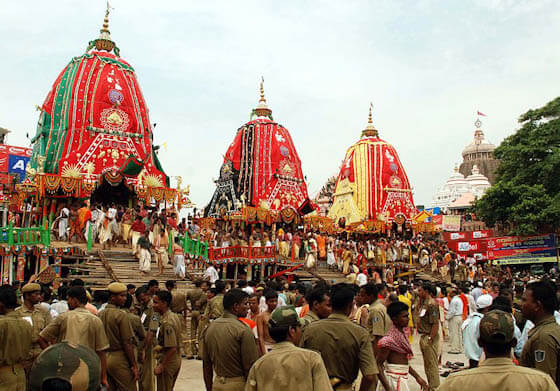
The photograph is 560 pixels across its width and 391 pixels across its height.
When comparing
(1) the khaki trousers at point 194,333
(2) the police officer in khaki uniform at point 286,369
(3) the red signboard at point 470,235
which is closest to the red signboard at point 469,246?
(3) the red signboard at point 470,235

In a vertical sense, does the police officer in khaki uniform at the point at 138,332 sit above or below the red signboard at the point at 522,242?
below

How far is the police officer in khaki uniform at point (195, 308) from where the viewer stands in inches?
407

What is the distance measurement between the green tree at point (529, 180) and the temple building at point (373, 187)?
20.8ft

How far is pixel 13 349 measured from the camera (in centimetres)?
509

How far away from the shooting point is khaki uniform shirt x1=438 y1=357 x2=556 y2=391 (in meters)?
2.77

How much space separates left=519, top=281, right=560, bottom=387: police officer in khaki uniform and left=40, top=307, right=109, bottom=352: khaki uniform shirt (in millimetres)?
3707

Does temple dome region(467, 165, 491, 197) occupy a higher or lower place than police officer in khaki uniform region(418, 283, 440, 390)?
higher

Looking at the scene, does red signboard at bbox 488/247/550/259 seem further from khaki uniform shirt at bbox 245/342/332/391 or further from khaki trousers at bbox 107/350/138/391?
khaki uniform shirt at bbox 245/342/332/391

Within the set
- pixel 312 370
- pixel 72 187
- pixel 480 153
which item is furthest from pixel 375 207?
pixel 312 370

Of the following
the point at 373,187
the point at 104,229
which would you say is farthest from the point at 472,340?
the point at 373,187

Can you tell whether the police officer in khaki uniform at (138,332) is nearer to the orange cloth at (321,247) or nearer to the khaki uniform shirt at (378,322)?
the khaki uniform shirt at (378,322)

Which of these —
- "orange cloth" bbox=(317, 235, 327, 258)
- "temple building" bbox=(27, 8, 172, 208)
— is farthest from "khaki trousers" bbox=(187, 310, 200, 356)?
"orange cloth" bbox=(317, 235, 327, 258)

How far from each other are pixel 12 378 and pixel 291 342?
3001mm

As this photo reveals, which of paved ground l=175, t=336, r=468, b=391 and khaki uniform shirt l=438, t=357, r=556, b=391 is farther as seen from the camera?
paved ground l=175, t=336, r=468, b=391
